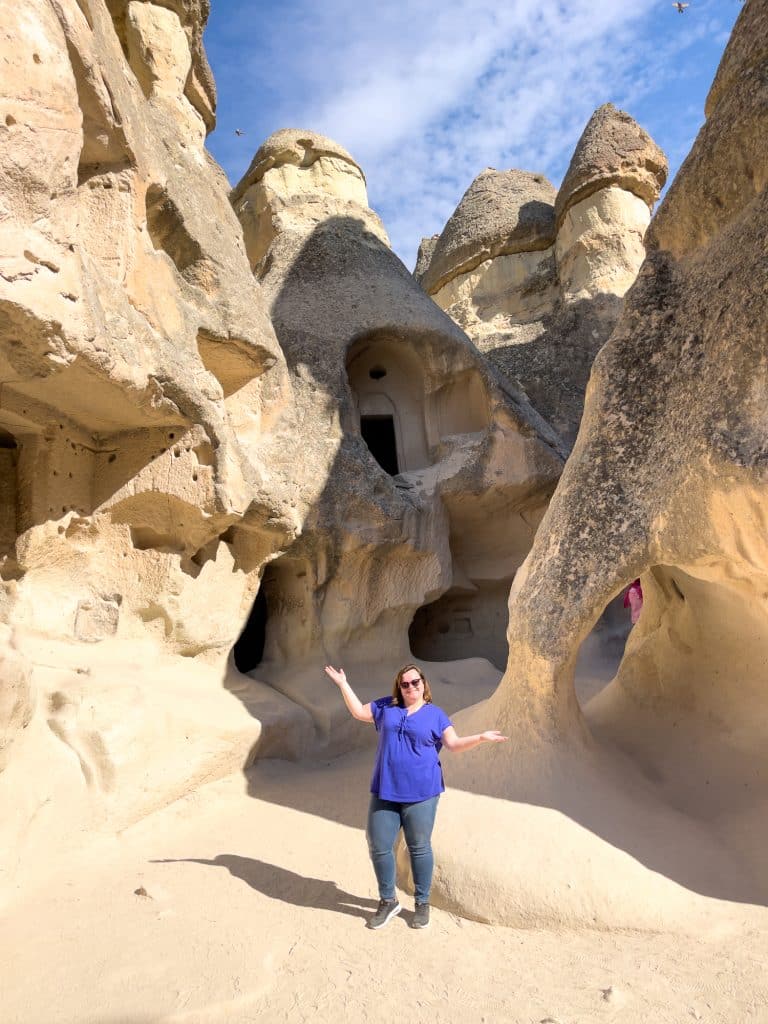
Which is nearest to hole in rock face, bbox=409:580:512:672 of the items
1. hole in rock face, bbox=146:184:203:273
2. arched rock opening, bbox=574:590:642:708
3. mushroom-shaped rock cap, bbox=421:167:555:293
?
arched rock opening, bbox=574:590:642:708

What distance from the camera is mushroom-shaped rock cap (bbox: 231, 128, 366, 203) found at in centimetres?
898

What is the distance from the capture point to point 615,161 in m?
10.1

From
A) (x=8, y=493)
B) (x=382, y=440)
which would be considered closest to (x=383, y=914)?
(x=8, y=493)

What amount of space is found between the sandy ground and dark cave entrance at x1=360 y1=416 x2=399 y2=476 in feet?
16.3

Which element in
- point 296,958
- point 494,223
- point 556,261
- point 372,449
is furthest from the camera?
point 494,223

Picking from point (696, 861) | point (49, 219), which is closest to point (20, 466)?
point (49, 219)

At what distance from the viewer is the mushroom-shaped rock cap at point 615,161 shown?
1005 centimetres

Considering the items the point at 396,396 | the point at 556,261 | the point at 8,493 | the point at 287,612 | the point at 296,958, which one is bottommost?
the point at 296,958

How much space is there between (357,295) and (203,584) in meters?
3.56

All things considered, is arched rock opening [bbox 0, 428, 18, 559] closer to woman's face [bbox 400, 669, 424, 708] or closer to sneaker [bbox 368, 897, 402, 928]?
woman's face [bbox 400, 669, 424, 708]

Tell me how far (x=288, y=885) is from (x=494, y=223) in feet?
34.1

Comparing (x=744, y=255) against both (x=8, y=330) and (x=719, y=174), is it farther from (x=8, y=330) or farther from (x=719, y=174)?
(x=8, y=330)

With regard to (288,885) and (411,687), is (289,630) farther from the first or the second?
(411,687)

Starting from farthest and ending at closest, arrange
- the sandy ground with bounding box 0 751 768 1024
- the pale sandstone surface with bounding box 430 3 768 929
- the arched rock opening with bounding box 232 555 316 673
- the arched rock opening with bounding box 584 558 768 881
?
1. the arched rock opening with bounding box 232 555 316 673
2. the arched rock opening with bounding box 584 558 768 881
3. the pale sandstone surface with bounding box 430 3 768 929
4. the sandy ground with bounding box 0 751 768 1024
